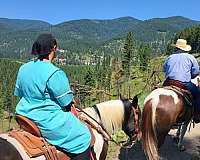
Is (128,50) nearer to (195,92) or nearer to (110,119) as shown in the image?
(195,92)

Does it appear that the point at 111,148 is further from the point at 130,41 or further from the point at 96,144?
the point at 130,41

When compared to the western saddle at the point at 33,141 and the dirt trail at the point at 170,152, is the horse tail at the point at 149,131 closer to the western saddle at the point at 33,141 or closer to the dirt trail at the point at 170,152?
the dirt trail at the point at 170,152

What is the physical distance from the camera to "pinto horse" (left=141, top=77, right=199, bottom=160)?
347 inches

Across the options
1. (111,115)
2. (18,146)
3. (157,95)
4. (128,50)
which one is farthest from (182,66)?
(128,50)

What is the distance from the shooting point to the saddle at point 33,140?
16.4ft

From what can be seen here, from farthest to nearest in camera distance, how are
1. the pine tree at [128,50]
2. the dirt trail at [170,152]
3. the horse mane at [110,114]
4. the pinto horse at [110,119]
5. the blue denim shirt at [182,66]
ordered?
the pine tree at [128,50] < the dirt trail at [170,152] < the blue denim shirt at [182,66] < the horse mane at [110,114] < the pinto horse at [110,119]

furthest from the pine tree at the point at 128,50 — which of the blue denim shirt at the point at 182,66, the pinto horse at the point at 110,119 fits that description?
the pinto horse at the point at 110,119

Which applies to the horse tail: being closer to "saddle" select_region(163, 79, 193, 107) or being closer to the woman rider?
"saddle" select_region(163, 79, 193, 107)

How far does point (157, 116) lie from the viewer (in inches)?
347

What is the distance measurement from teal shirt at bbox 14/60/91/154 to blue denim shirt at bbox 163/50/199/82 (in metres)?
4.86

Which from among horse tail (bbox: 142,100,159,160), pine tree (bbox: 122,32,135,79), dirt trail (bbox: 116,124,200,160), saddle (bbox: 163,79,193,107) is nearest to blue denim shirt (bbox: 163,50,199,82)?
saddle (bbox: 163,79,193,107)

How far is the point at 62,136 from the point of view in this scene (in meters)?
5.20

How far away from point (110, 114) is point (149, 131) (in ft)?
8.32

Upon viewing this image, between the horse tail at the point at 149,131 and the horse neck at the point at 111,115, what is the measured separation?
2056 millimetres
